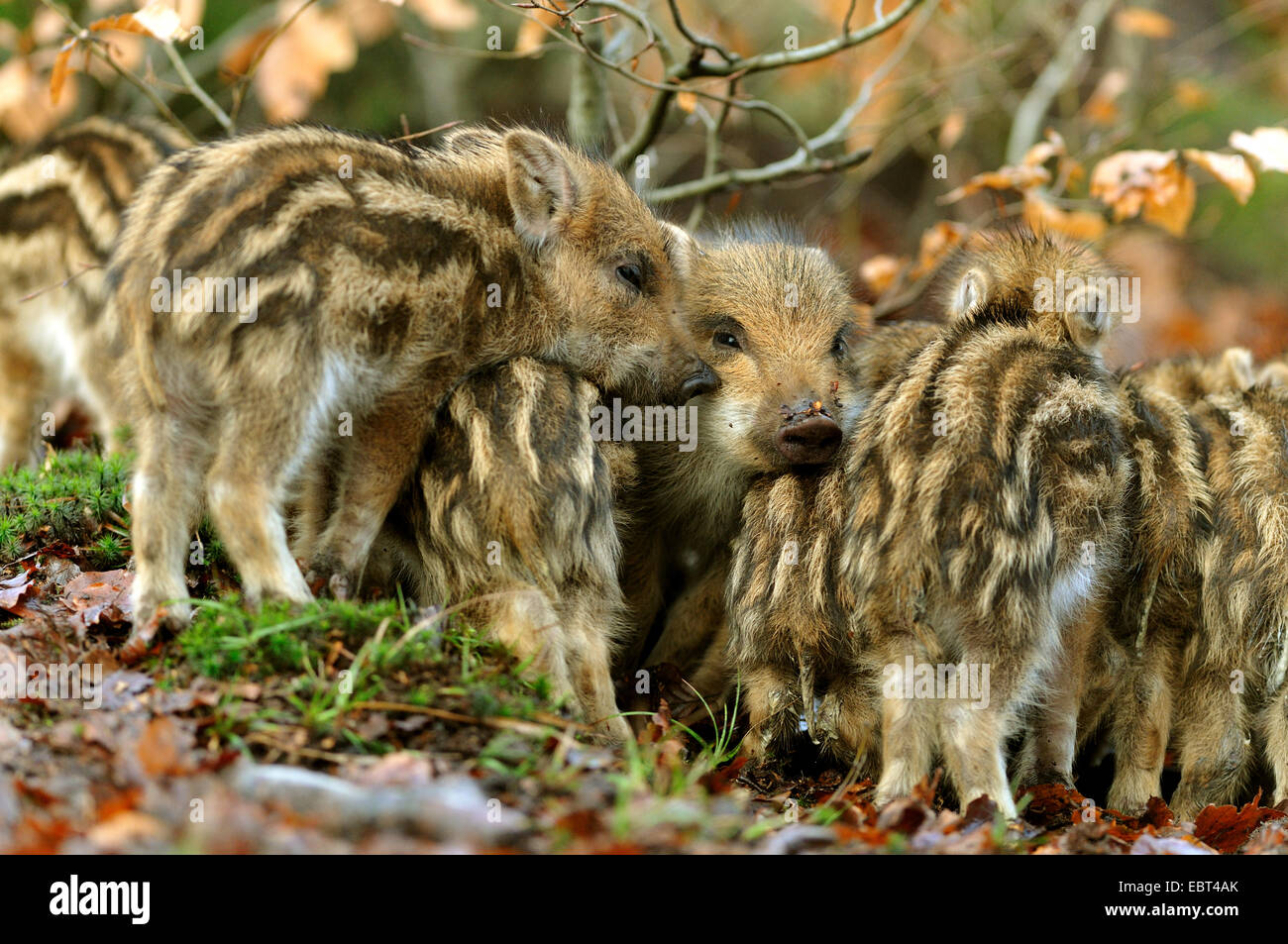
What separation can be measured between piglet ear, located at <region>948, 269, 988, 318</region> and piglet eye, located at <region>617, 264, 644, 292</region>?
1451 mm

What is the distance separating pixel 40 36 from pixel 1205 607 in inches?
300

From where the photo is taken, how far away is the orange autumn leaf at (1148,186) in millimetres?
6613

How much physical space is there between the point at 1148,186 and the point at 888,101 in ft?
17.2

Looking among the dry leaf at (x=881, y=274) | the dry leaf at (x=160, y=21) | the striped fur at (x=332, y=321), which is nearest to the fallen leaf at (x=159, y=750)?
the striped fur at (x=332, y=321)

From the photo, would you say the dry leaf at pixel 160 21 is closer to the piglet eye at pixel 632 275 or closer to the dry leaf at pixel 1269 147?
the piglet eye at pixel 632 275

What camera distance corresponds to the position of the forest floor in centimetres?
312

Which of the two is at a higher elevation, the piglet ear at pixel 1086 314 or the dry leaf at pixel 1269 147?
the dry leaf at pixel 1269 147

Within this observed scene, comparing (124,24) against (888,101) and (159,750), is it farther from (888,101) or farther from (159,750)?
(888,101)

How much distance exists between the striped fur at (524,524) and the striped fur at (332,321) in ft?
0.57

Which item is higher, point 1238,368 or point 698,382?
point 1238,368

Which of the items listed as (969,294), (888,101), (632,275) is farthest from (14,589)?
(888,101)

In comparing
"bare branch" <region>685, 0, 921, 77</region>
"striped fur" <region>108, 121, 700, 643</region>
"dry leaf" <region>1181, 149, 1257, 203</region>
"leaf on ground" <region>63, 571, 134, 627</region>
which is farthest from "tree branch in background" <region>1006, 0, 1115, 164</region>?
"leaf on ground" <region>63, 571, 134, 627</region>

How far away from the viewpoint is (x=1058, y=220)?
761 cm

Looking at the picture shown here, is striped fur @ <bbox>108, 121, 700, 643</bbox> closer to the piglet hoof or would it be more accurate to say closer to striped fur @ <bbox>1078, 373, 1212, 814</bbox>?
the piglet hoof
